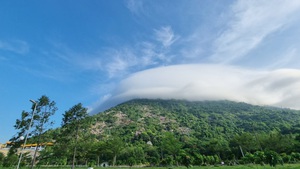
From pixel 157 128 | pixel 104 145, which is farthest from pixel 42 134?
pixel 157 128

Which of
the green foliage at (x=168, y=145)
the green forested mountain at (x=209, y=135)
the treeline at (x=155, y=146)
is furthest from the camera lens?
the green forested mountain at (x=209, y=135)

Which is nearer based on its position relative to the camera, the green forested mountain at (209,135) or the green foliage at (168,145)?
the green foliage at (168,145)

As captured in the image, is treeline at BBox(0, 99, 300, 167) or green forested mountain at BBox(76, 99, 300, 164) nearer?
treeline at BBox(0, 99, 300, 167)

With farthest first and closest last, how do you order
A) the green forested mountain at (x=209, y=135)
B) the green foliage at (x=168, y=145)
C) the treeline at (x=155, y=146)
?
the green forested mountain at (x=209, y=135) < the green foliage at (x=168, y=145) < the treeline at (x=155, y=146)

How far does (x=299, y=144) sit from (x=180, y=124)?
122m

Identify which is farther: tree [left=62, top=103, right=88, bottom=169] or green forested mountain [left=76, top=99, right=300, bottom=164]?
green forested mountain [left=76, top=99, right=300, bottom=164]

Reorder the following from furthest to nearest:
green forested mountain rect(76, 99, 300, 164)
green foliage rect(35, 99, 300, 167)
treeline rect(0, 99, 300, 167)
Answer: green forested mountain rect(76, 99, 300, 164) < green foliage rect(35, 99, 300, 167) < treeline rect(0, 99, 300, 167)

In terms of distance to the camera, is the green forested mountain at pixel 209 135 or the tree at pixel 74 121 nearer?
the tree at pixel 74 121

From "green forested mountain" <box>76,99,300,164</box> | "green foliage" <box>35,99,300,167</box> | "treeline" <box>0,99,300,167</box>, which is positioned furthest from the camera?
"green forested mountain" <box>76,99,300,164</box>

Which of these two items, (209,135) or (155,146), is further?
(209,135)

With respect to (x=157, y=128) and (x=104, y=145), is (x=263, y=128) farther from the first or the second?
(x=104, y=145)

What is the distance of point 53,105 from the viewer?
33.2m

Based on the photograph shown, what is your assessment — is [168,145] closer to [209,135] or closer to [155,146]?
[155,146]

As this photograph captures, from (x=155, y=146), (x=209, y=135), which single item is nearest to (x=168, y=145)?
(x=155, y=146)
